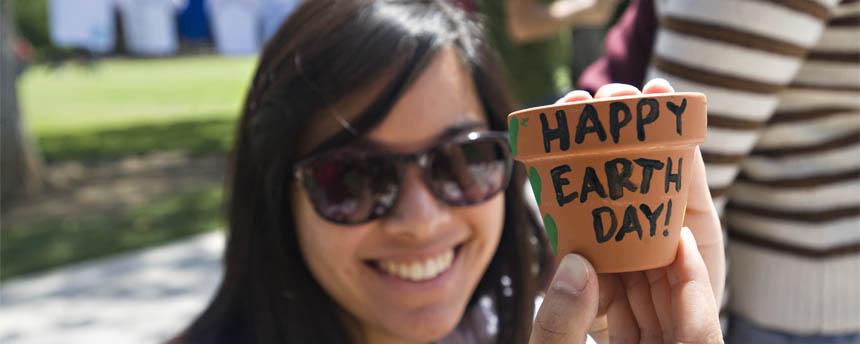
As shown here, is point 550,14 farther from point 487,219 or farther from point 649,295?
point 649,295

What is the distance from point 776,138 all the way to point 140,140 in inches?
517

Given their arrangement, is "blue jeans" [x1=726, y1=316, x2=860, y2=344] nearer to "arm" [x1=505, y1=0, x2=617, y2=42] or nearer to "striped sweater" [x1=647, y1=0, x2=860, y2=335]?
"striped sweater" [x1=647, y1=0, x2=860, y2=335]

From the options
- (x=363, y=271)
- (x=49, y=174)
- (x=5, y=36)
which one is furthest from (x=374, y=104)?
(x=49, y=174)

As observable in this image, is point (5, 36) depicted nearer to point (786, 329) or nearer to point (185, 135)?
point (185, 135)

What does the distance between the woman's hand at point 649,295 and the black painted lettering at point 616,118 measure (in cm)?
3

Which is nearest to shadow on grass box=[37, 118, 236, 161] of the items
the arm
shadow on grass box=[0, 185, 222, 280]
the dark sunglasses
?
shadow on grass box=[0, 185, 222, 280]

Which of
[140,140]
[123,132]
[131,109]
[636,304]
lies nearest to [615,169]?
[636,304]

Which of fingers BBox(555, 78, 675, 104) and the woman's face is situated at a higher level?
fingers BBox(555, 78, 675, 104)

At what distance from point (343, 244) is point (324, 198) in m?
0.11

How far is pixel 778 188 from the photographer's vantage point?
63.2 inches

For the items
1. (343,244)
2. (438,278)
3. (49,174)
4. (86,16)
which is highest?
(343,244)

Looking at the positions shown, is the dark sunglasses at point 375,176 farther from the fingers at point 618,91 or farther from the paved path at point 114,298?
the paved path at point 114,298

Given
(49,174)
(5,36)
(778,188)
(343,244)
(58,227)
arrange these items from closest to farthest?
(778,188), (343,244), (58,227), (5,36), (49,174)

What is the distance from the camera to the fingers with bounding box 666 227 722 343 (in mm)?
924
